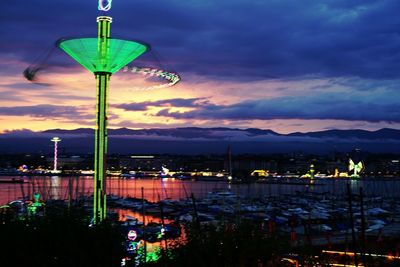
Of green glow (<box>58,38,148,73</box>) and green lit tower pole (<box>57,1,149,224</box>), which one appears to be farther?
green glow (<box>58,38,148,73</box>)

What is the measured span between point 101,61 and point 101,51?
1.14ft

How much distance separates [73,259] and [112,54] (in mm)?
10964

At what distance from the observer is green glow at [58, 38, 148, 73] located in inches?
814

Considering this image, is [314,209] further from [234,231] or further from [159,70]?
[234,231]

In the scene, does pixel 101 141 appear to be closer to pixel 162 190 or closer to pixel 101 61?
pixel 101 61

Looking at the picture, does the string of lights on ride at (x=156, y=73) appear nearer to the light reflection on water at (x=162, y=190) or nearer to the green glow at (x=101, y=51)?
the green glow at (x=101, y=51)

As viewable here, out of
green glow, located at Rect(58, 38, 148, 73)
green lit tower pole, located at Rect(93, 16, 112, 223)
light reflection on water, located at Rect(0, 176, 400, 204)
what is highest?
green glow, located at Rect(58, 38, 148, 73)

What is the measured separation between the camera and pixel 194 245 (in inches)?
457

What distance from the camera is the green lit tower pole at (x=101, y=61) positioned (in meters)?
20.2

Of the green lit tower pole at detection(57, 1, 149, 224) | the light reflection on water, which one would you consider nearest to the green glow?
the green lit tower pole at detection(57, 1, 149, 224)

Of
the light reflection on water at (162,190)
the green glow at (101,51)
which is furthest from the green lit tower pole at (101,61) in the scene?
the light reflection on water at (162,190)

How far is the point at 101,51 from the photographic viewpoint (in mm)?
20641

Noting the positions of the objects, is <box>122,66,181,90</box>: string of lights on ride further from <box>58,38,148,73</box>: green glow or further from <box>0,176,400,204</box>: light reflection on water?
<box>0,176,400,204</box>: light reflection on water

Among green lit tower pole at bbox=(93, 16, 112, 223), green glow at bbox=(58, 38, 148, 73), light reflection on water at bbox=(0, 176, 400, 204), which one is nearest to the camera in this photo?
green lit tower pole at bbox=(93, 16, 112, 223)
